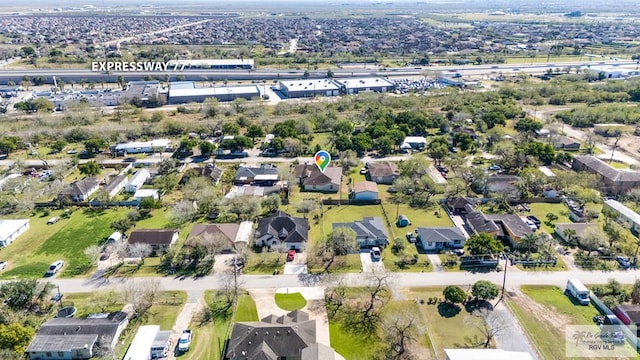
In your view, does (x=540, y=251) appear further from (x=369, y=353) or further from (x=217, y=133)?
(x=217, y=133)

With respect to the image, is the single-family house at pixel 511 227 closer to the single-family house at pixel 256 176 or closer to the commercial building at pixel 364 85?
the single-family house at pixel 256 176

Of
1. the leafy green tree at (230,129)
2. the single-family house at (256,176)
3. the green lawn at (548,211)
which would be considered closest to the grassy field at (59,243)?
the single-family house at (256,176)

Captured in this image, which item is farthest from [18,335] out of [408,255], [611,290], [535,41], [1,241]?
[535,41]

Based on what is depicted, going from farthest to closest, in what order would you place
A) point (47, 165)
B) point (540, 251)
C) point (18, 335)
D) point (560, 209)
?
point (47, 165) → point (560, 209) → point (540, 251) → point (18, 335)

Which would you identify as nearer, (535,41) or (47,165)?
(47,165)

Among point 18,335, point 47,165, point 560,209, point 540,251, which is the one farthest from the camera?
point 47,165

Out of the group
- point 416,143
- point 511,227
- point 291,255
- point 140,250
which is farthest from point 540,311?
point 416,143

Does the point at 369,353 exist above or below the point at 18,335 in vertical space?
below
